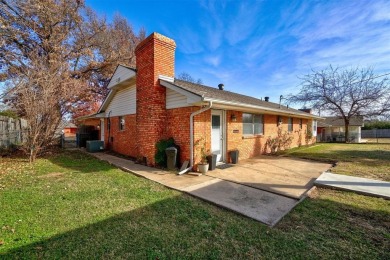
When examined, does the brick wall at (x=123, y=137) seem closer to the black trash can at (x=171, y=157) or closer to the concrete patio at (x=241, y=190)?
the concrete patio at (x=241, y=190)

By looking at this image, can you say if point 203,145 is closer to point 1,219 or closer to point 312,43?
point 1,219

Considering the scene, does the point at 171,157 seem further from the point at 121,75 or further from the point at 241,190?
the point at 121,75

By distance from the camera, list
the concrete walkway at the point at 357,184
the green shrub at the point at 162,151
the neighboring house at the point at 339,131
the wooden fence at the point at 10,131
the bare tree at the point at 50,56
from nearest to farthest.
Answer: the concrete walkway at the point at 357,184 < the green shrub at the point at 162,151 < the bare tree at the point at 50,56 < the wooden fence at the point at 10,131 < the neighboring house at the point at 339,131

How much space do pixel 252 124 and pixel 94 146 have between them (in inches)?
401

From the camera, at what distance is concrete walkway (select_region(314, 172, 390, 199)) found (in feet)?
15.0

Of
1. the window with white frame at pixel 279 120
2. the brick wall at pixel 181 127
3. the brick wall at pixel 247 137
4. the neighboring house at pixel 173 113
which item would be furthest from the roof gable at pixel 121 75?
the window with white frame at pixel 279 120

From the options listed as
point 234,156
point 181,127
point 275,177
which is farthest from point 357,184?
point 181,127

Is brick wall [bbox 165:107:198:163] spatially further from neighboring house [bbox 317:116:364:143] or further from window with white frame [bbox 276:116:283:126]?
neighboring house [bbox 317:116:364:143]

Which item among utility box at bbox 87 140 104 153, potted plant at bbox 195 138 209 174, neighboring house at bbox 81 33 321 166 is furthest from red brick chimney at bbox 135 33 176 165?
utility box at bbox 87 140 104 153

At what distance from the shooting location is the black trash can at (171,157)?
6887mm

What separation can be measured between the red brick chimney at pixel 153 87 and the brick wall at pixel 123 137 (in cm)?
209

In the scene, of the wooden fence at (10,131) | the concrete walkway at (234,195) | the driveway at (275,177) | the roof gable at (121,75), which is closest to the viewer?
the concrete walkway at (234,195)

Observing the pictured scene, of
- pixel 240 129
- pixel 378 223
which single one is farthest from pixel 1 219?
pixel 240 129

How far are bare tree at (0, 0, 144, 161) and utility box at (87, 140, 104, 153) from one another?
246 centimetres
